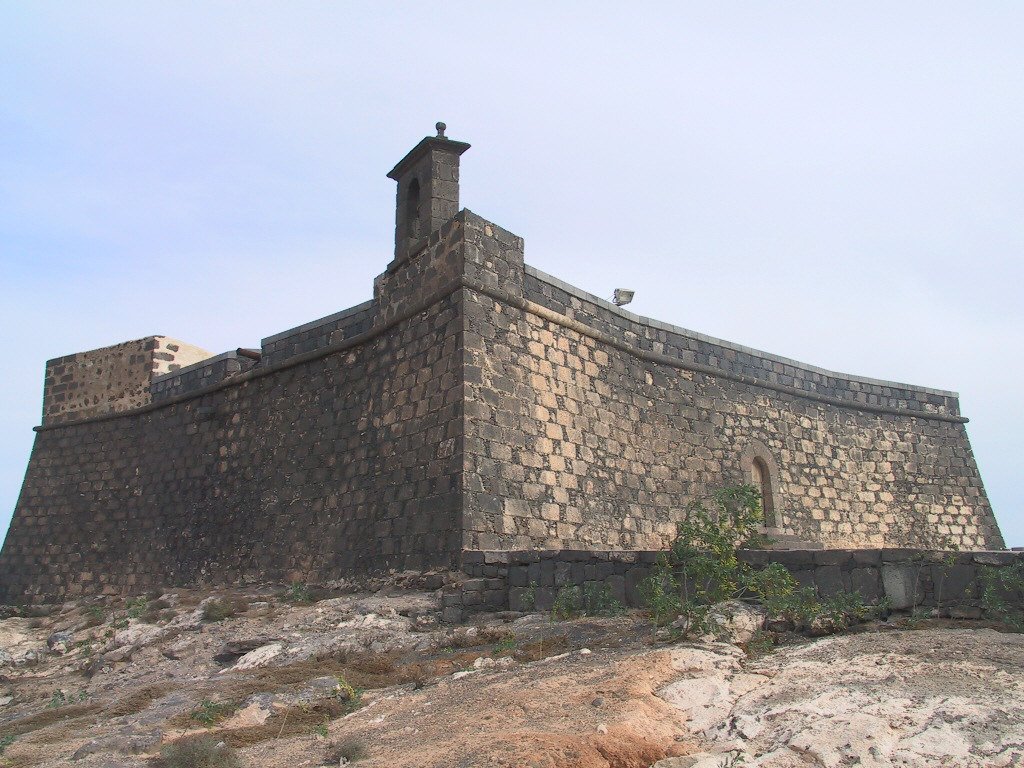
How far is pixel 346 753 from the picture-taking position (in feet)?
14.9

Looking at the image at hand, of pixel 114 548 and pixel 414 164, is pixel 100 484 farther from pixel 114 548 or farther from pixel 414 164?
pixel 414 164

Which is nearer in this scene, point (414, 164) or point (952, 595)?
point (952, 595)

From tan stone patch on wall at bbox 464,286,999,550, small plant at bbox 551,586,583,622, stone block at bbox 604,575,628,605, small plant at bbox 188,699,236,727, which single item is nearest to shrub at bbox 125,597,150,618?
tan stone patch on wall at bbox 464,286,999,550

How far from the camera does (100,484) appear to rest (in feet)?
50.8

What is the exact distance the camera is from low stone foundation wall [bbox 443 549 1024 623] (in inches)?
258

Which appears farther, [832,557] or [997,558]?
[832,557]

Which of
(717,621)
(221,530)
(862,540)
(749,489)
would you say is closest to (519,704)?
(717,621)

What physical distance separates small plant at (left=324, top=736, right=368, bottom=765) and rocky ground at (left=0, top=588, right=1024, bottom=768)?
16 mm

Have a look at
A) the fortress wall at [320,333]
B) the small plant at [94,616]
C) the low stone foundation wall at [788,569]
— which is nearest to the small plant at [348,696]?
the low stone foundation wall at [788,569]

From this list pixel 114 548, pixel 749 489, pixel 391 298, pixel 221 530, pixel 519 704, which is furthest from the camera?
pixel 114 548

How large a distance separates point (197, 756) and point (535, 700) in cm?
187

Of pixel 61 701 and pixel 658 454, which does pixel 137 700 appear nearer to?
pixel 61 701

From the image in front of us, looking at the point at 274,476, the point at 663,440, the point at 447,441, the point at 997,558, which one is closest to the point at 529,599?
the point at 447,441

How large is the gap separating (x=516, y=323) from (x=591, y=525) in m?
2.61
